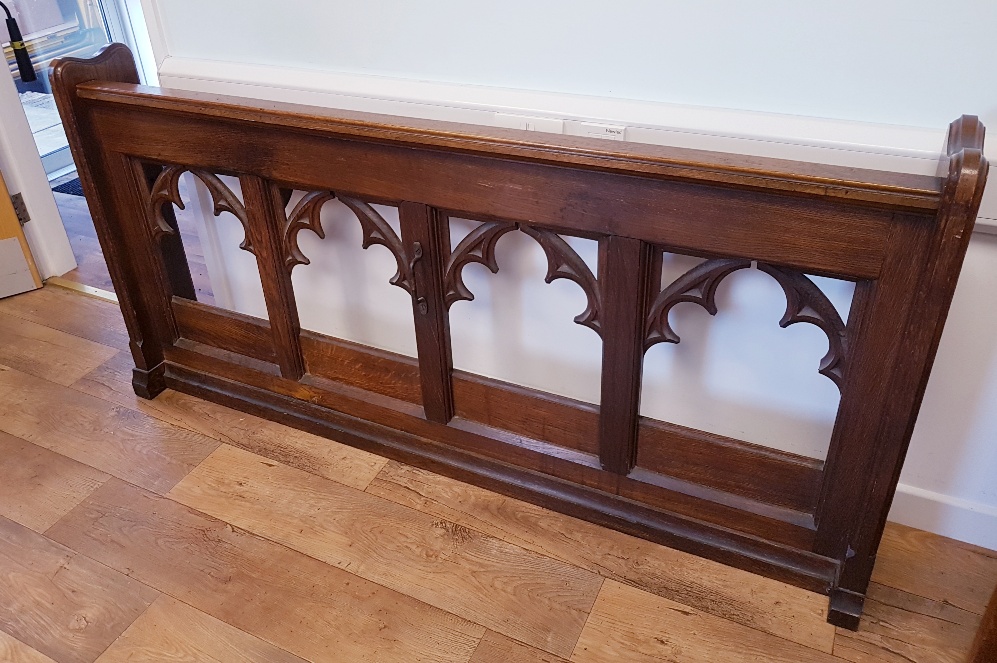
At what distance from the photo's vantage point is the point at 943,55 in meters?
1.16

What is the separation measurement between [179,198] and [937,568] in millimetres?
1668

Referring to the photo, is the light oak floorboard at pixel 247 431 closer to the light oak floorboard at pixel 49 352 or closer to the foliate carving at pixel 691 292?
the light oak floorboard at pixel 49 352

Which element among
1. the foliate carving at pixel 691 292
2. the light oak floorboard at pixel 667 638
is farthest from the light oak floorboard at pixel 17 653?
the foliate carving at pixel 691 292

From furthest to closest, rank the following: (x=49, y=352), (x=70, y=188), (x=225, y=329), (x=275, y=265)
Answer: (x=70, y=188)
(x=49, y=352)
(x=225, y=329)
(x=275, y=265)

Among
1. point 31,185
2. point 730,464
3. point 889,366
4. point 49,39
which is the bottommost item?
point 730,464

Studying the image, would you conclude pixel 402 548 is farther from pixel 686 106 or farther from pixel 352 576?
pixel 686 106

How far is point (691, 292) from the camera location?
4.34 feet

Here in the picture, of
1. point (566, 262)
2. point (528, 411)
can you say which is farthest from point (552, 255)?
point (528, 411)

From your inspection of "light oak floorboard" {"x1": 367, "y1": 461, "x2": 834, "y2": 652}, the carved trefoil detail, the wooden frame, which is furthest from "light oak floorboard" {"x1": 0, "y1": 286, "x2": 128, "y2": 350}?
Answer: "light oak floorboard" {"x1": 367, "y1": 461, "x2": 834, "y2": 652}

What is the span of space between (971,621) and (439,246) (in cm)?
113

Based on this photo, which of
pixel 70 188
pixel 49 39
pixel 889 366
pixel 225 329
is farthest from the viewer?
pixel 70 188

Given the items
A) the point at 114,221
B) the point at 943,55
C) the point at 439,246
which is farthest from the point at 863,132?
the point at 114,221

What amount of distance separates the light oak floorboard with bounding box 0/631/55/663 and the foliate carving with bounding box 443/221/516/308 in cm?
93

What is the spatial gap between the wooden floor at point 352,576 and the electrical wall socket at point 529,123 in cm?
74
